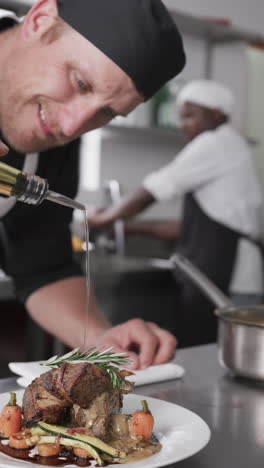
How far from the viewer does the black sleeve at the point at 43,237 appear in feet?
5.32

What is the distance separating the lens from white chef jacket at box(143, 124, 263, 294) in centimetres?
359

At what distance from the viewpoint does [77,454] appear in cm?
85

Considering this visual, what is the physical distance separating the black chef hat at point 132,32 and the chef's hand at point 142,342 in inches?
19.0

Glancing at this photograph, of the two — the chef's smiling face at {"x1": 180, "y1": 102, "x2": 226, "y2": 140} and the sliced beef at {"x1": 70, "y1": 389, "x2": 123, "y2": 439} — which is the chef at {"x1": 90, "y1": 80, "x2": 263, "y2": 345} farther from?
the sliced beef at {"x1": 70, "y1": 389, "x2": 123, "y2": 439}

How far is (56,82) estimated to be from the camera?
1391 millimetres

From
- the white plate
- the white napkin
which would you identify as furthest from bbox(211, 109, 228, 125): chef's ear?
the white plate

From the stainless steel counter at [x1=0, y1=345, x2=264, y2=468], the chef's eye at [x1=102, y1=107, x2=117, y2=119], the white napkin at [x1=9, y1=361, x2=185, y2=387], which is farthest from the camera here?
the chef's eye at [x1=102, y1=107, x2=117, y2=119]

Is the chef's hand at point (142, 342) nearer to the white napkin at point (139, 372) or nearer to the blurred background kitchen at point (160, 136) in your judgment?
the white napkin at point (139, 372)

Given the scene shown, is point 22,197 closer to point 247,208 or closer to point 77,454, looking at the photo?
point 77,454

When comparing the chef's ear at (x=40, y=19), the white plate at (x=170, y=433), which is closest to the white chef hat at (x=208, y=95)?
the chef's ear at (x=40, y=19)

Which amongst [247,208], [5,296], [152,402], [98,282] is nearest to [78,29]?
[152,402]

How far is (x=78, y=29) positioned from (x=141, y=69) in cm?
15

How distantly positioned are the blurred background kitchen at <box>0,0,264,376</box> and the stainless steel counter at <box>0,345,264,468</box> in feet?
6.29

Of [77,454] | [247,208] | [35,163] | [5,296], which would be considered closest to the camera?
[77,454]
